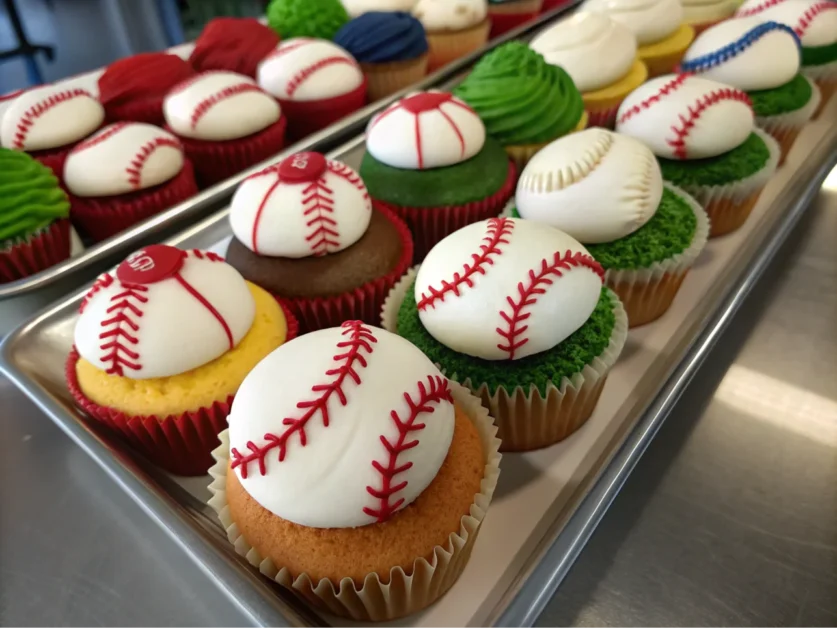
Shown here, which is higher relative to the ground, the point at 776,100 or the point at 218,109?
the point at 218,109

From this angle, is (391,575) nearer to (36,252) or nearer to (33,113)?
(36,252)

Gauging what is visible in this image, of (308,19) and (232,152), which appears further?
(308,19)

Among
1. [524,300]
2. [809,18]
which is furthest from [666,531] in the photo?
[809,18]

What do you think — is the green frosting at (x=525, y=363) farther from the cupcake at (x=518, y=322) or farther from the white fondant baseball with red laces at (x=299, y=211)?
the white fondant baseball with red laces at (x=299, y=211)

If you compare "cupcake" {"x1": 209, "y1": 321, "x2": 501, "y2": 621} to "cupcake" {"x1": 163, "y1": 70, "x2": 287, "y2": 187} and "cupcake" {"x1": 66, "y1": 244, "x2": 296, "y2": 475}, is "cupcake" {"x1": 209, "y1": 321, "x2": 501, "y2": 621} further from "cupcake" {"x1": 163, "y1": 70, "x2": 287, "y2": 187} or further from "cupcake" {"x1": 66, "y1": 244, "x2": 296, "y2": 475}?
"cupcake" {"x1": 163, "y1": 70, "x2": 287, "y2": 187}

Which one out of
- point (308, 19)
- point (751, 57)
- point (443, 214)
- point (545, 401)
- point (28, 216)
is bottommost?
point (545, 401)

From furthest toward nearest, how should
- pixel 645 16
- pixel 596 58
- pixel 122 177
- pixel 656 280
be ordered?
pixel 645 16
pixel 596 58
pixel 122 177
pixel 656 280
